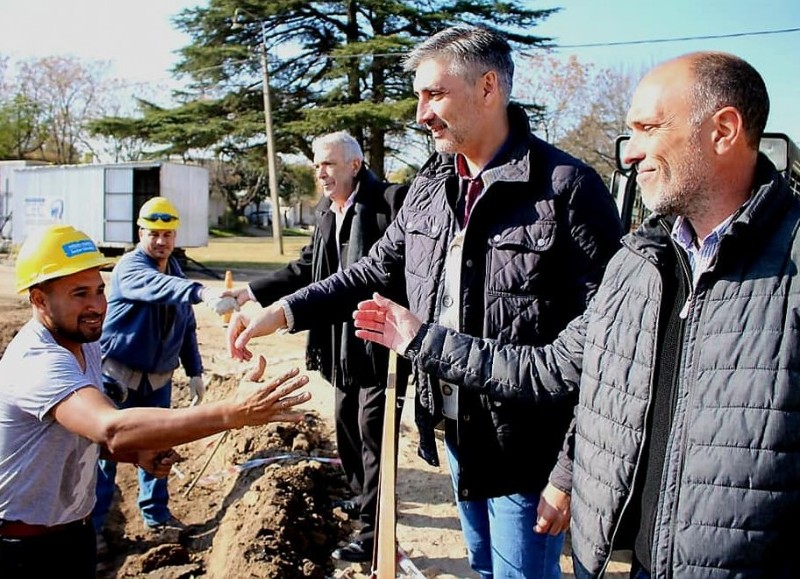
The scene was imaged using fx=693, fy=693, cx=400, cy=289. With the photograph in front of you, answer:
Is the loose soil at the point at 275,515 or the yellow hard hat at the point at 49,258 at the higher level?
the yellow hard hat at the point at 49,258

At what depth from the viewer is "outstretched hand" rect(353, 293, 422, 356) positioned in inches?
90.6

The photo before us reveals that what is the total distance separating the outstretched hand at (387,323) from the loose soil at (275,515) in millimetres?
2105

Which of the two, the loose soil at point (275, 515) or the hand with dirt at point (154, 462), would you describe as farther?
the loose soil at point (275, 515)

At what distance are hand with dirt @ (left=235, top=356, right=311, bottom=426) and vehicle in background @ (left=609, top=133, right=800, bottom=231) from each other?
9.47ft

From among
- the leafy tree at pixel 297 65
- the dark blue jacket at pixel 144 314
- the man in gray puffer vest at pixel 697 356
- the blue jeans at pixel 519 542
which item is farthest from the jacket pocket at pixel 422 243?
the leafy tree at pixel 297 65

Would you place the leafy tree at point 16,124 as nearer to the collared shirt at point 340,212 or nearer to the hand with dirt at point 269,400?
the collared shirt at point 340,212

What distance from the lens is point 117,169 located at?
20156 millimetres

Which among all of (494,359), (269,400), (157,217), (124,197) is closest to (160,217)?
(157,217)

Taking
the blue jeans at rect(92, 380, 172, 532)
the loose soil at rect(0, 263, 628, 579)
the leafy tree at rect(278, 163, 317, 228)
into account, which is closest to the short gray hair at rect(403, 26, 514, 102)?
the loose soil at rect(0, 263, 628, 579)

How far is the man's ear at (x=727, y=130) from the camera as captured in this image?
5.24 ft

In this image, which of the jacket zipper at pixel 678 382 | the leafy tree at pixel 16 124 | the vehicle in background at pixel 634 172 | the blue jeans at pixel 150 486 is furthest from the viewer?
the leafy tree at pixel 16 124

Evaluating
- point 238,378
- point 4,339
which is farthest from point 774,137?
point 4,339

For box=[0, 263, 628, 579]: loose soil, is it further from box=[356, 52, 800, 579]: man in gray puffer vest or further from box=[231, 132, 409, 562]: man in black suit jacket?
box=[356, 52, 800, 579]: man in gray puffer vest

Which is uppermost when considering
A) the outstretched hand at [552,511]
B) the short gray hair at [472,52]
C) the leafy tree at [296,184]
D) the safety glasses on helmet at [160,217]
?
the leafy tree at [296,184]
